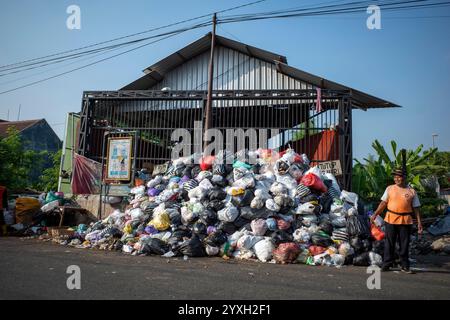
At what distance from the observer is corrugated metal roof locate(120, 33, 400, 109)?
11516 mm

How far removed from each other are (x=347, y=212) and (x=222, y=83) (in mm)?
8410

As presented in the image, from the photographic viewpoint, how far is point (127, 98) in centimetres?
1180

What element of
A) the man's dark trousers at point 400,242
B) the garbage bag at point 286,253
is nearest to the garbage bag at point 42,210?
the garbage bag at point 286,253

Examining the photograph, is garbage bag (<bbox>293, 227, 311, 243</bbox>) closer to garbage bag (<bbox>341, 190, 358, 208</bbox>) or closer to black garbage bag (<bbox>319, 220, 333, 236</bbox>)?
black garbage bag (<bbox>319, 220, 333, 236</bbox>)

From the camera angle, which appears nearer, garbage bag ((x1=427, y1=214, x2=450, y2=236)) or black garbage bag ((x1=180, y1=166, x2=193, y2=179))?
black garbage bag ((x1=180, y1=166, x2=193, y2=179))

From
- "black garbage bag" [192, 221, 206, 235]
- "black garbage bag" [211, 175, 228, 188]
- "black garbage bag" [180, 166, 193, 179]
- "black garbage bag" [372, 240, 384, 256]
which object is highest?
"black garbage bag" [180, 166, 193, 179]

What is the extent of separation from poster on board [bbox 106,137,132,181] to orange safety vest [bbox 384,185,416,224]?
7261 millimetres

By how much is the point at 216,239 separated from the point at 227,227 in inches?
15.2

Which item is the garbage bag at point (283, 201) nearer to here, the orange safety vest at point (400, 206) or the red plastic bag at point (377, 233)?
the red plastic bag at point (377, 233)

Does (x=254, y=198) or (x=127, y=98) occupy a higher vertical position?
(x=127, y=98)

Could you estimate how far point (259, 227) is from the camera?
20.6 feet

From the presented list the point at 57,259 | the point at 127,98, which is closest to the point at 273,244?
the point at 57,259

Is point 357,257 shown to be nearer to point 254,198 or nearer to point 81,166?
point 254,198

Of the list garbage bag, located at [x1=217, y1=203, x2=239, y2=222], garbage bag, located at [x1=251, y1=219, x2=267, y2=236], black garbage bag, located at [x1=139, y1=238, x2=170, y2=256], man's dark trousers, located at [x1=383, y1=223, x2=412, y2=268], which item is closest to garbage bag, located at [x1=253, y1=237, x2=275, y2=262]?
garbage bag, located at [x1=251, y1=219, x2=267, y2=236]
